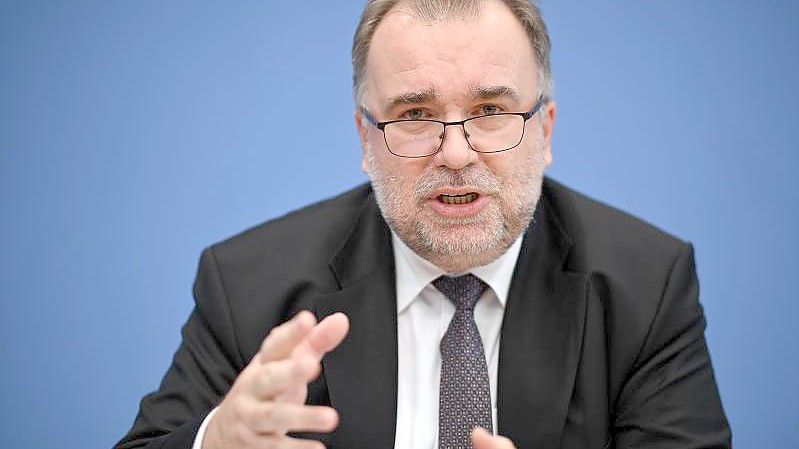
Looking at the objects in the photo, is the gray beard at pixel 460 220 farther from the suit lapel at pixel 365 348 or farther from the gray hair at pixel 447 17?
the gray hair at pixel 447 17

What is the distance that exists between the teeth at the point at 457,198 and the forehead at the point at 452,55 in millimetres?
219

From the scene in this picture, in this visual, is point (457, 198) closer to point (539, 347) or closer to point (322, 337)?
point (539, 347)

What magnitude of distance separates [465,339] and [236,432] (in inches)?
28.6

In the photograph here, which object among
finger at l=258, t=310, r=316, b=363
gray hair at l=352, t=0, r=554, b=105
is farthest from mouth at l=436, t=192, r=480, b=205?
finger at l=258, t=310, r=316, b=363

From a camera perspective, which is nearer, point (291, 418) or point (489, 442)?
point (291, 418)

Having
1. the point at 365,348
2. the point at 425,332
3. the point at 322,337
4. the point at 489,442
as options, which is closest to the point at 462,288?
the point at 425,332

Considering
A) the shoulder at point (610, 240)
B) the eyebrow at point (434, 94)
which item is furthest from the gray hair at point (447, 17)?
the shoulder at point (610, 240)

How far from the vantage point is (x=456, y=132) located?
7.18ft

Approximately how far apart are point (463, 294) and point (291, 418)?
32.0 inches

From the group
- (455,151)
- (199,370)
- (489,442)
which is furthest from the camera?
(199,370)

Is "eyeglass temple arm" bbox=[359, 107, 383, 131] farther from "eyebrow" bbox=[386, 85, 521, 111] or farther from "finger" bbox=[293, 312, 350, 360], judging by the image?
"finger" bbox=[293, 312, 350, 360]

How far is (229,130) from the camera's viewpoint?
157 inches

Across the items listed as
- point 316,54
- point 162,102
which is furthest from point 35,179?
point 316,54

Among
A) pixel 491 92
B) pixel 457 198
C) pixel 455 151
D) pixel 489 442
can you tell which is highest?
pixel 491 92
